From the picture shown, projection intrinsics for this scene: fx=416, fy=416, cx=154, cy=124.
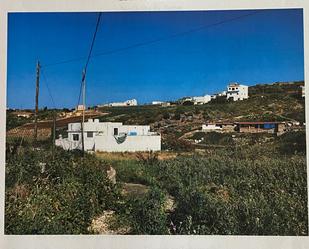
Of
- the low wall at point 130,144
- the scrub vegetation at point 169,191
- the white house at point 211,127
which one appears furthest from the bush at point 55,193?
the white house at point 211,127

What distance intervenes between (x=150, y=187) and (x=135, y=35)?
1.08 metres

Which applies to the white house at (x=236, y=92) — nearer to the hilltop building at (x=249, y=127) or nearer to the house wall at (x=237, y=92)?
the house wall at (x=237, y=92)

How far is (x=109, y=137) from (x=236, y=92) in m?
0.96

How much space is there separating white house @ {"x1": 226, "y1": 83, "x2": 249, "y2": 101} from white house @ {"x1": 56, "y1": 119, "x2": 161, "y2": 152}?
1.90 ft

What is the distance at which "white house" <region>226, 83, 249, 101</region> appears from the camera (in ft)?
9.46

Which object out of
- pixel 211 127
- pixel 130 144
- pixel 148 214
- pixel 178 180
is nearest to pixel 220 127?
pixel 211 127

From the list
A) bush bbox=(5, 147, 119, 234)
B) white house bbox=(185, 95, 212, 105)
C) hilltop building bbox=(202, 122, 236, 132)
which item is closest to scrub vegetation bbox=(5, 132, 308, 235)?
bush bbox=(5, 147, 119, 234)

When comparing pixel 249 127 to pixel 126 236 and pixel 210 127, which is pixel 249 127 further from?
pixel 126 236

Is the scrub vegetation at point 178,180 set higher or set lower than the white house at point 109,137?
lower

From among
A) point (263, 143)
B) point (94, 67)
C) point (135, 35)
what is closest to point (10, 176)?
point (94, 67)

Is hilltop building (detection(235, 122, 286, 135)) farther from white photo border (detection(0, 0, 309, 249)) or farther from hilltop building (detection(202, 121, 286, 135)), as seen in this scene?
white photo border (detection(0, 0, 309, 249))

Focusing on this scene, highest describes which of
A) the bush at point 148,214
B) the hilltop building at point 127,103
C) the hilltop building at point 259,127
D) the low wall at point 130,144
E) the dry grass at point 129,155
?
the hilltop building at point 127,103

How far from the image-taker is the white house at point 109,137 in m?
2.95

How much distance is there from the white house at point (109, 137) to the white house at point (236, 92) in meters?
0.58
